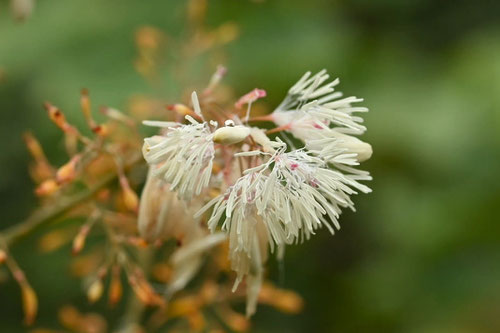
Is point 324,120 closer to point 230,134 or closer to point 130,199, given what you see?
point 230,134

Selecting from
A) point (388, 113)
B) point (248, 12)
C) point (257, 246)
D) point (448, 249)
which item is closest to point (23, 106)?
point (248, 12)

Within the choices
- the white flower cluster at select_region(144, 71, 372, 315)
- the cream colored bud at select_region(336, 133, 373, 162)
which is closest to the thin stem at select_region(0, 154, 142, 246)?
the white flower cluster at select_region(144, 71, 372, 315)

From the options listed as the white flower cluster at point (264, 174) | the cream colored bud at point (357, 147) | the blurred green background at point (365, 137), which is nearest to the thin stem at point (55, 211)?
the white flower cluster at point (264, 174)

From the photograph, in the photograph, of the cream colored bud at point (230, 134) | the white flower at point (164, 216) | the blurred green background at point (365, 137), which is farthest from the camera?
the blurred green background at point (365, 137)

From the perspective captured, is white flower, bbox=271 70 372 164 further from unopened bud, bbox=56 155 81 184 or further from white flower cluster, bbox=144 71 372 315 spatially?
unopened bud, bbox=56 155 81 184

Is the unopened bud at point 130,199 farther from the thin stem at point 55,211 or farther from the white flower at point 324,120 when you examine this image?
the white flower at point 324,120

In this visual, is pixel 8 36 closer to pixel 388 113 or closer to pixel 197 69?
pixel 197 69
